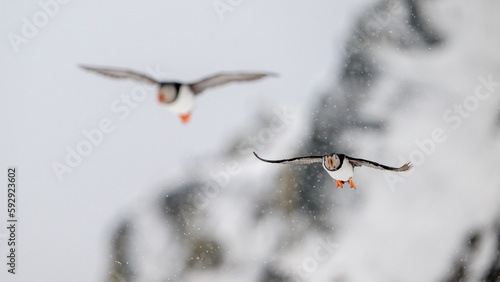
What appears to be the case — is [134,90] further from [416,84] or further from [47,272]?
[416,84]

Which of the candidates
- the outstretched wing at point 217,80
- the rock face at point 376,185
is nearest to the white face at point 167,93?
the outstretched wing at point 217,80

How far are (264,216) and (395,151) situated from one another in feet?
3.55

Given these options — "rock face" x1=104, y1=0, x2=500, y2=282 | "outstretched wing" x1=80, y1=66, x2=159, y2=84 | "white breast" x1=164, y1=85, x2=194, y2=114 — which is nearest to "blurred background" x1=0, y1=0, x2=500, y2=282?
"rock face" x1=104, y1=0, x2=500, y2=282

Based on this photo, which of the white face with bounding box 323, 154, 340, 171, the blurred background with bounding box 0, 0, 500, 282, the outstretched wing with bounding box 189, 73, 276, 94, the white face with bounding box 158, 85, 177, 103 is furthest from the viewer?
the blurred background with bounding box 0, 0, 500, 282

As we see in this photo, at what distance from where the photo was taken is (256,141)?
4.01 meters

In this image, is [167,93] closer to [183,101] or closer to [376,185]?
[183,101]

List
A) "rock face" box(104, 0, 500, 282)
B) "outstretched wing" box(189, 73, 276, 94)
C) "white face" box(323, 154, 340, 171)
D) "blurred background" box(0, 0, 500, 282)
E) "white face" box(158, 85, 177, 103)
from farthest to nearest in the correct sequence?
1. "rock face" box(104, 0, 500, 282)
2. "blurred background" box(0, 0, 500, 282)
3. "white face" box(323, 154, 340, 171)
4. "outstretched wing" box(189, 73, 276, 94)
5. "white face" box(158, 85, 177, 103)

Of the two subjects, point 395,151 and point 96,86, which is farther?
point 395,151

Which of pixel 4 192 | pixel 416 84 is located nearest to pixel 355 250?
pixel 416 84

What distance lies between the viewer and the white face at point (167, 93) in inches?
85.7

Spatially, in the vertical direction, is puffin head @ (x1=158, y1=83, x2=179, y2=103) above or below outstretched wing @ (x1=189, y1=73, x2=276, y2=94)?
above

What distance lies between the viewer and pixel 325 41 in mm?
3945

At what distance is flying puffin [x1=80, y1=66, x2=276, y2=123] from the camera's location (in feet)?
7.20

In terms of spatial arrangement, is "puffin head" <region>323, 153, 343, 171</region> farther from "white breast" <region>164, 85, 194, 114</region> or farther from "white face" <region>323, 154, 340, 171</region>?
"white breast" <region>164, 85, 194, 114</region>
